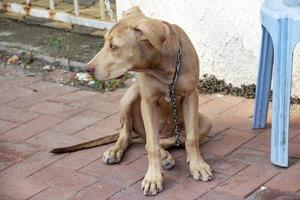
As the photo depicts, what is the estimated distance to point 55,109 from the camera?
571cm

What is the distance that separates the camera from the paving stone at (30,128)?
522 centimetres

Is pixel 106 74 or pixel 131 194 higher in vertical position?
pixel 106 74

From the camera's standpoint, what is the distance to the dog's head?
3.99m

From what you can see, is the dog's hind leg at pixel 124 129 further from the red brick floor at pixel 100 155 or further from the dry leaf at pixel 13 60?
the dry leaf at pixel 13 60

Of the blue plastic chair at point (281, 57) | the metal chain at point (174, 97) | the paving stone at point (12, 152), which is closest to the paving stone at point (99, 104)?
the paving stone at point (12, 152)

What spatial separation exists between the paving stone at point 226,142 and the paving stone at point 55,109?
124 centimetres

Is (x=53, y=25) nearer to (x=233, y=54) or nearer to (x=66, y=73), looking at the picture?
(x=66, y=73)

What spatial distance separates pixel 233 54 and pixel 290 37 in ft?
5.00

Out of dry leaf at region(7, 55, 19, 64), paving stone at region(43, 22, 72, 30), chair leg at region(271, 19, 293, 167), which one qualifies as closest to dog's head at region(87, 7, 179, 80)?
chair leg at region(271, 19, 293, 167)

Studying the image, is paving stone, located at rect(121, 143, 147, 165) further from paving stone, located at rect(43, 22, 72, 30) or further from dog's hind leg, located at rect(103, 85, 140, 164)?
paving stone, located at rect(43, 22, 72, 30)

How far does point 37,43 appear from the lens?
719cm

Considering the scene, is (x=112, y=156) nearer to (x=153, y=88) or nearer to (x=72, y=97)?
(x=153, y=88)

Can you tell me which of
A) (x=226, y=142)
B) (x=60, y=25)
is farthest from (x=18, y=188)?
(x=60, y=25)

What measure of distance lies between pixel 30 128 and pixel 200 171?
62.4 inches
